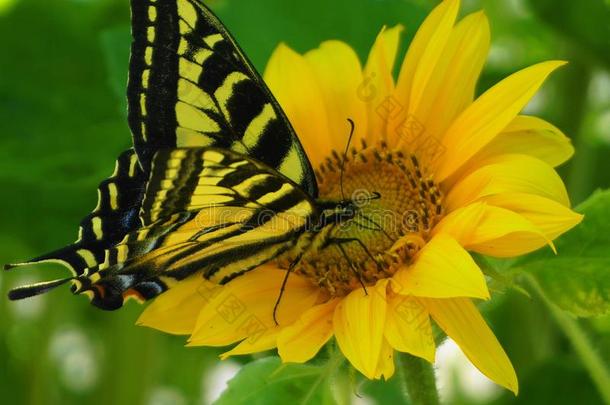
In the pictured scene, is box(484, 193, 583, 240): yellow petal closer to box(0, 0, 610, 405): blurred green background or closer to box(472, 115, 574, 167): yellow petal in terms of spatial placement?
box(472, 115, 574, 167): yellow petal

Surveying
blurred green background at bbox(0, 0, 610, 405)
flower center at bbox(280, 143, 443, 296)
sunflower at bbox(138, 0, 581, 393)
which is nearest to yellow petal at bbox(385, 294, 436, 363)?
Answer: sunflower at bbox(138, 0, 581, 393)

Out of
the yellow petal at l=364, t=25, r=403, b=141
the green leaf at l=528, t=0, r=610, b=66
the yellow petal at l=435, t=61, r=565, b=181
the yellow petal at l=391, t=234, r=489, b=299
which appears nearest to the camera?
the yellow petal at l=391, t=234, r=489, b=299

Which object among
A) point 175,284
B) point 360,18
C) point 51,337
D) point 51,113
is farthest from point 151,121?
point 51,337

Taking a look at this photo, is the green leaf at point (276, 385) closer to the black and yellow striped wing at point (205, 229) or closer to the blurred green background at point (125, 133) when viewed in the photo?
the black and yellow striped wing at point (205, 229)

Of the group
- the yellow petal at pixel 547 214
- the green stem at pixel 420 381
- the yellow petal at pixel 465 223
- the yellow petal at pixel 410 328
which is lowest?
the green stem at pixel 420 381

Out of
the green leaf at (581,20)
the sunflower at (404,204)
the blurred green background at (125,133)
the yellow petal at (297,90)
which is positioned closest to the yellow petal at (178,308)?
the sunflower at (404,204)

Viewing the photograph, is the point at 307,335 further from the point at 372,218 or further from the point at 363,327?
the point at 372,218

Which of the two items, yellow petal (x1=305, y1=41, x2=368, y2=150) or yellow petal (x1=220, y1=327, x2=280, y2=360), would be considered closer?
yellow petal (x1=220, y1=327, x2=280, y2=360)
